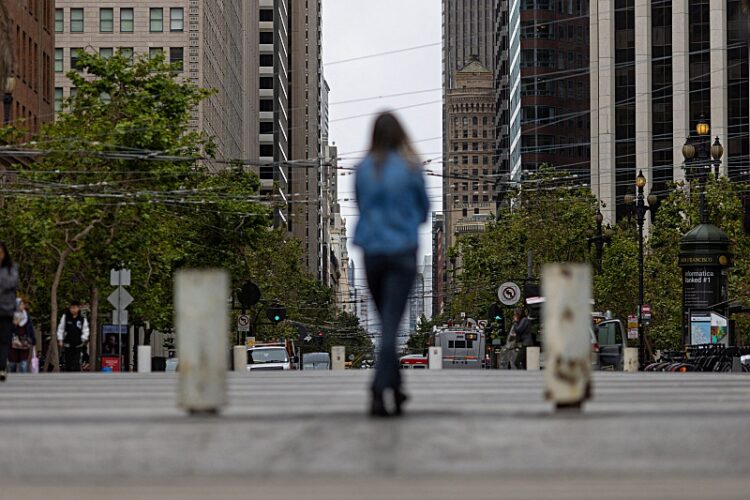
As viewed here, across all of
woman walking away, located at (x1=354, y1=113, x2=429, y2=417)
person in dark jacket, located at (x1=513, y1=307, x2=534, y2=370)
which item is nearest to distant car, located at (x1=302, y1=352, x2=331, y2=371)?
person in dark jacket, located at (x1=513, y1=307, x2=534, y2=370)

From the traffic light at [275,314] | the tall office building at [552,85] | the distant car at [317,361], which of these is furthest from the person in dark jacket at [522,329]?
the tall office building at [552,85]

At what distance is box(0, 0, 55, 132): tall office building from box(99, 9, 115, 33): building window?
27.1 meters

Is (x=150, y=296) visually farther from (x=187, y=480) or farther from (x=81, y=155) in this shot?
(x=187, y=480)

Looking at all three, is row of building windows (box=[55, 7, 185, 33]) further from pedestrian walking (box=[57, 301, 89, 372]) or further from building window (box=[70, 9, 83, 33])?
pedestrian walking (box=[57, 301, 89, 372])

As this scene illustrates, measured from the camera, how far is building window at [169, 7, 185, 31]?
345 ft

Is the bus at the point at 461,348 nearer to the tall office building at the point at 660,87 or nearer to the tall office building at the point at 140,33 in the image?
the tall office building at the point at 140,33

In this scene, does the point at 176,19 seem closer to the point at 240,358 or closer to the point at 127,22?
the point at 127,22

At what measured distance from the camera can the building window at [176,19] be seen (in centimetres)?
10512

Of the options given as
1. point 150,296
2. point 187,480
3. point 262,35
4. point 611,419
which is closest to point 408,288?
point 611,419

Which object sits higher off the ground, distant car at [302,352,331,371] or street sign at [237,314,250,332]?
street sign at [237,314,250,332]

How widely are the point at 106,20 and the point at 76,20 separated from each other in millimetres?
2021

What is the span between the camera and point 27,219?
47.6 m

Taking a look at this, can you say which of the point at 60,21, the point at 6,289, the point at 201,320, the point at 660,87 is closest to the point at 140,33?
the point at 60,21

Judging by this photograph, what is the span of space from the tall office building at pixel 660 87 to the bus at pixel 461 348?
25737mm
